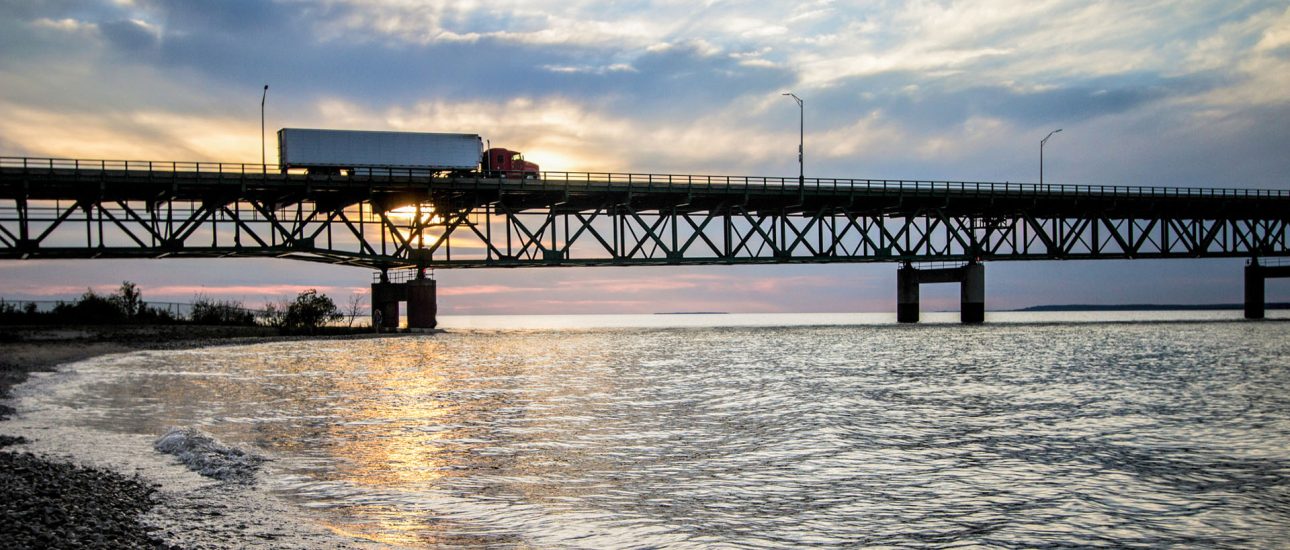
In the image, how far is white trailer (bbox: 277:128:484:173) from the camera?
63.2 metres

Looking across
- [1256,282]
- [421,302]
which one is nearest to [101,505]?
[421,302]

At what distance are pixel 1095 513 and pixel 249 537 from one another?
366 inches

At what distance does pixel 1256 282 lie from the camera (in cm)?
10444

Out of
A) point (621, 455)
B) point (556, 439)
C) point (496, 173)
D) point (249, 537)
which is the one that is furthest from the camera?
point (496, 173)

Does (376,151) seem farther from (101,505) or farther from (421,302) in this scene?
(101,505)

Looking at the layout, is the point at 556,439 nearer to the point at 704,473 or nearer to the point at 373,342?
the point at 704,473

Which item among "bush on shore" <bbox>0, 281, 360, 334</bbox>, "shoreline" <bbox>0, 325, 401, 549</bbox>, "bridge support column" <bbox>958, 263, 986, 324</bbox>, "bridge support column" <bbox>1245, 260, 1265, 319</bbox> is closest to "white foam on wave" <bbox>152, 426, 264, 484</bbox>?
"shoreline" <bbox>0, 325, 401, 549</bbox>

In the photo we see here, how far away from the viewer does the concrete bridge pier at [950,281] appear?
89062 millimetres

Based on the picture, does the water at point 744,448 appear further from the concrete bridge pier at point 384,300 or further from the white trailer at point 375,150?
the concrete bridge pier at point 384,300

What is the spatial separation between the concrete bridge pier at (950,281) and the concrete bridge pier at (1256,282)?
3444 centimetres

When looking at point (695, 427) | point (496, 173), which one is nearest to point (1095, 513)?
point (695, 427)

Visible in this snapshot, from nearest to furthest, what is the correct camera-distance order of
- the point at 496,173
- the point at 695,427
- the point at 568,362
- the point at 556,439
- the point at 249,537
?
the point at 249,537 < the point at 556,439 < the point at 695,427 < the point at 568,362 < the point at 496,173

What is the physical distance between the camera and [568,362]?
40.2 metres

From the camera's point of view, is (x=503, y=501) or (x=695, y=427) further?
(x=695, y=427)
